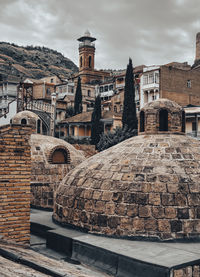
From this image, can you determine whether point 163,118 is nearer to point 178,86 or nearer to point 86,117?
point 178,86

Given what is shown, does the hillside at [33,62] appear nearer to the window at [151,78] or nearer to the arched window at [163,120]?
the window at [151,78]

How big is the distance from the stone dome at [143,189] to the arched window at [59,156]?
6963 millimetres

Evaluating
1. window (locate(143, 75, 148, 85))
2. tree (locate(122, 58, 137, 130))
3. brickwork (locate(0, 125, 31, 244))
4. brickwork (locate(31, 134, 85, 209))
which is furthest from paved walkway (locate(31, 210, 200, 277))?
window (locate(143, 75, 148, 85))

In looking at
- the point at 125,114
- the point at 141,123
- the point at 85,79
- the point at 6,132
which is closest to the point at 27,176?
the point at 6,132

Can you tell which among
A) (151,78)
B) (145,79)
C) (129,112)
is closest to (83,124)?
(145,79)

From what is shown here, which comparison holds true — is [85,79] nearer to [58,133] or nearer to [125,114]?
[58,133]

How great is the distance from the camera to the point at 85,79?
7506 cm

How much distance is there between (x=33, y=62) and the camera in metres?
128

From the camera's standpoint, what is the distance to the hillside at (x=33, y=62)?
107 meters

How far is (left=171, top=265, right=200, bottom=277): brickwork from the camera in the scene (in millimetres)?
8797

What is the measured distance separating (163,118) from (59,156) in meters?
8.99

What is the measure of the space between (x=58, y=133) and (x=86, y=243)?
47335 mm

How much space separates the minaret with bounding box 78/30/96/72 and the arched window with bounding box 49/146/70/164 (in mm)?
56697

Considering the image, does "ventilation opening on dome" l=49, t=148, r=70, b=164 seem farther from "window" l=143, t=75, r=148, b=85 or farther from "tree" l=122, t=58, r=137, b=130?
"window" l=143, t=75, r=148, b=85
